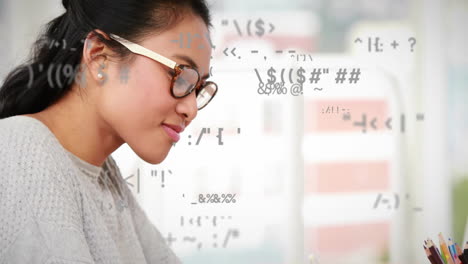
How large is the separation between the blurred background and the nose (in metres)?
0.08

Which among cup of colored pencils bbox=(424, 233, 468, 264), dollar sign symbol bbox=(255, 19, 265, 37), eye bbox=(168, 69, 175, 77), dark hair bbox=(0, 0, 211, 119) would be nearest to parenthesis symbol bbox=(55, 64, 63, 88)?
dark hair bbox=(0, 0, 211, 119)

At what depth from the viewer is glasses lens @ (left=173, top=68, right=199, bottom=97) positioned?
559mm

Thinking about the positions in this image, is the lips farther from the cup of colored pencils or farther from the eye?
the cup of colored pencils

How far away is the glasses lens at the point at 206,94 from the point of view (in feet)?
2.01

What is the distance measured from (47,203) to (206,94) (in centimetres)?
21

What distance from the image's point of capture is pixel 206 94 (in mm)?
625

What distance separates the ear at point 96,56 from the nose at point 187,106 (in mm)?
82

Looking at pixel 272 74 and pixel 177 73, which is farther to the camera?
pixel 272 74

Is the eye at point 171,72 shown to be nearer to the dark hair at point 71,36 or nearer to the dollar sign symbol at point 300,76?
the dark hair at point 71,36

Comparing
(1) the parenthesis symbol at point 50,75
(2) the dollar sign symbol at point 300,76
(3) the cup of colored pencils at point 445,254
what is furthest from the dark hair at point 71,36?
(3) the cup of colored pencils at point 445,254

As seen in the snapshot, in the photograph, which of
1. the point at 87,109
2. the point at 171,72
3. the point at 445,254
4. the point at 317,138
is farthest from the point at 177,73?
the point at 445,254

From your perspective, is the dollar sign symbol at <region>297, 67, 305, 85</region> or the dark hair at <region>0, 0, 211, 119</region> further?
the dollar sign symbol at <region>297, 67, 305, 85</region>

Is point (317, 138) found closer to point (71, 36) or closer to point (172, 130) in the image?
point (172, 130)

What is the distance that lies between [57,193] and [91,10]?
19cm
